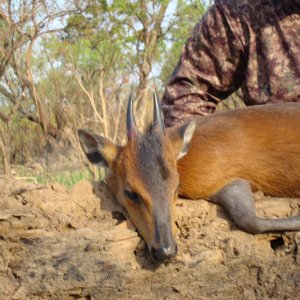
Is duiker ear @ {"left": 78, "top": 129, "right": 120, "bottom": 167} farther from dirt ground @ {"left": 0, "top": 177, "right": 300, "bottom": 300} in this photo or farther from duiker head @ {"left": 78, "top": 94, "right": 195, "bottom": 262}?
dirt ground @ {"left": 0, "top": 177, "right": 300, "bottom": 300}

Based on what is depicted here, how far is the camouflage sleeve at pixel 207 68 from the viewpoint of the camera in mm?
5043

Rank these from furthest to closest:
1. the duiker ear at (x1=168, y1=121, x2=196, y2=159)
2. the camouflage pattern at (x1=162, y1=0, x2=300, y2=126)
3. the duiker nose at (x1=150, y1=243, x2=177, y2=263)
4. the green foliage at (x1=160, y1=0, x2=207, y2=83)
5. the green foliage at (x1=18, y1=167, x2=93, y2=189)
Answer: the green foliage at (x1=160, y1=0, x2=207, y2=83), the green foliage at (x1=18, y1=167, x2=93, y2=189), the camouflage pattern at (x1=162, y1=0, x2=300, y2=126), the duiker ear at (x1=168, y1=121, x2=196, y2=159), the duiker nose at (x1=150, y1=243, x2=177, y2=263)

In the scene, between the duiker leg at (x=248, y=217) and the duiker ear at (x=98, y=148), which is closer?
the duiker leg at (x=248, y=217)

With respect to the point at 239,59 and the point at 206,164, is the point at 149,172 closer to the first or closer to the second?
the point at 206,164

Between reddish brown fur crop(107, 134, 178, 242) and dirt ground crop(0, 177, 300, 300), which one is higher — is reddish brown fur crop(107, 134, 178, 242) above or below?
above

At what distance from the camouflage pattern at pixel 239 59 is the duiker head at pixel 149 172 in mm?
1673

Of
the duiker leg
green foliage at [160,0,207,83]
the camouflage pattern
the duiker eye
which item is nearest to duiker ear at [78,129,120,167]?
the duiker eye

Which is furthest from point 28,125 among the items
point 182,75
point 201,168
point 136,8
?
point 201,168

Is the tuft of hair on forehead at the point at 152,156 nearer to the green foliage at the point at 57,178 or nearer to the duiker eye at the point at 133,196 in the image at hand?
the duiker eye at the point at 133,196

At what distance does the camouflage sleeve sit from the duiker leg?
1.92 m

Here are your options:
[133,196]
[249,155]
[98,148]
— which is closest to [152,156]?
[133,196]

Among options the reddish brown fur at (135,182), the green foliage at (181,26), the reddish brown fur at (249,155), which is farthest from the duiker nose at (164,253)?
the green foliage at (181,26)

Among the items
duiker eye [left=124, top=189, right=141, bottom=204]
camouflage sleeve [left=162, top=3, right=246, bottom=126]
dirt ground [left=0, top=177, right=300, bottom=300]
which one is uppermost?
camouflage sleeve [left=162, top=3, right=246, bottom=126]

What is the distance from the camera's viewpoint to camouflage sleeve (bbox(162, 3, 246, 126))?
16.5ft
